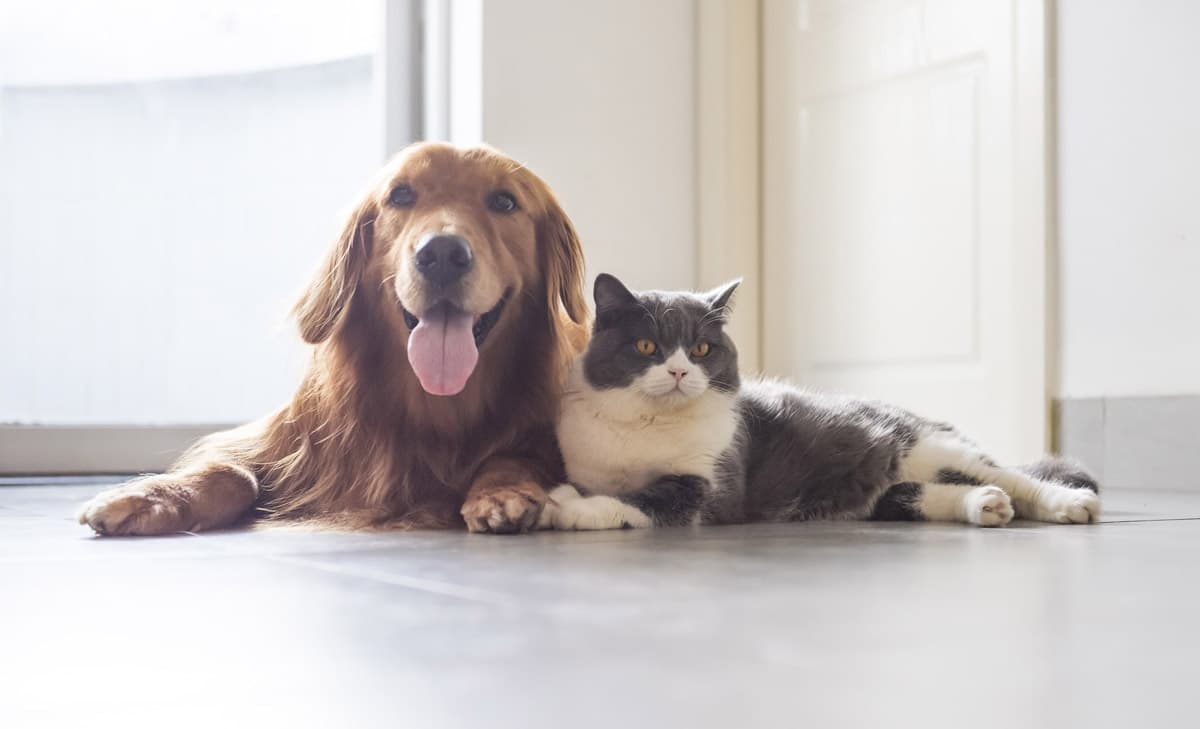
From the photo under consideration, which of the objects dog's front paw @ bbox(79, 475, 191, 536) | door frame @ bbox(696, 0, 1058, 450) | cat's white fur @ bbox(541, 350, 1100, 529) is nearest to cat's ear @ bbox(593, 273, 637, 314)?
cat's white fur @ bbox(541, 350, 1100, 529)

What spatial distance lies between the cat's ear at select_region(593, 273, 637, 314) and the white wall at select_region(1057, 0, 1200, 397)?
140 centimetres

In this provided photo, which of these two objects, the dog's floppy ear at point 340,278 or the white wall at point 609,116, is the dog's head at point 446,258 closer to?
the dog's floppy ear at point 340,278

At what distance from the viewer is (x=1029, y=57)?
9.70 feet

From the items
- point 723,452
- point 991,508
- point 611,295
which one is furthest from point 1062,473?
point 611,295

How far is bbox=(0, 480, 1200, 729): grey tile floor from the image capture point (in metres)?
0.64

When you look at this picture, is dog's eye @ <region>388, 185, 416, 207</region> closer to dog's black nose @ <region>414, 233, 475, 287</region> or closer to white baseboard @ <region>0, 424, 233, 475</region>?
dog's black nose @ <region>414, 233, 475, 287</region>

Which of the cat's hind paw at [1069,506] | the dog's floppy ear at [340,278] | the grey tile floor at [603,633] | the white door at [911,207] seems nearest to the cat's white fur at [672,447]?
the cat's hind paw at [1069,506]

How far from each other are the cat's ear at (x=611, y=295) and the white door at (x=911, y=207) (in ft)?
4.80

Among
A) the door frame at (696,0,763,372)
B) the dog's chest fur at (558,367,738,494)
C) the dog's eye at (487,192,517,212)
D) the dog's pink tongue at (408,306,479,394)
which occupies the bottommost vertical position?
the dog's chest fur at (558,367,738,494)

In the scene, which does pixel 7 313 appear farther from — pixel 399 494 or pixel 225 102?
pixel 399 494

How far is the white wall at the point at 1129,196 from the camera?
2.53 m

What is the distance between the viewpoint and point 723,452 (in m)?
1.78

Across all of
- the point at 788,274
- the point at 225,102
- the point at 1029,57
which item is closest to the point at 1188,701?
the point at 1029,57

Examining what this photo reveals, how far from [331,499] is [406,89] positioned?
2.31 meters
